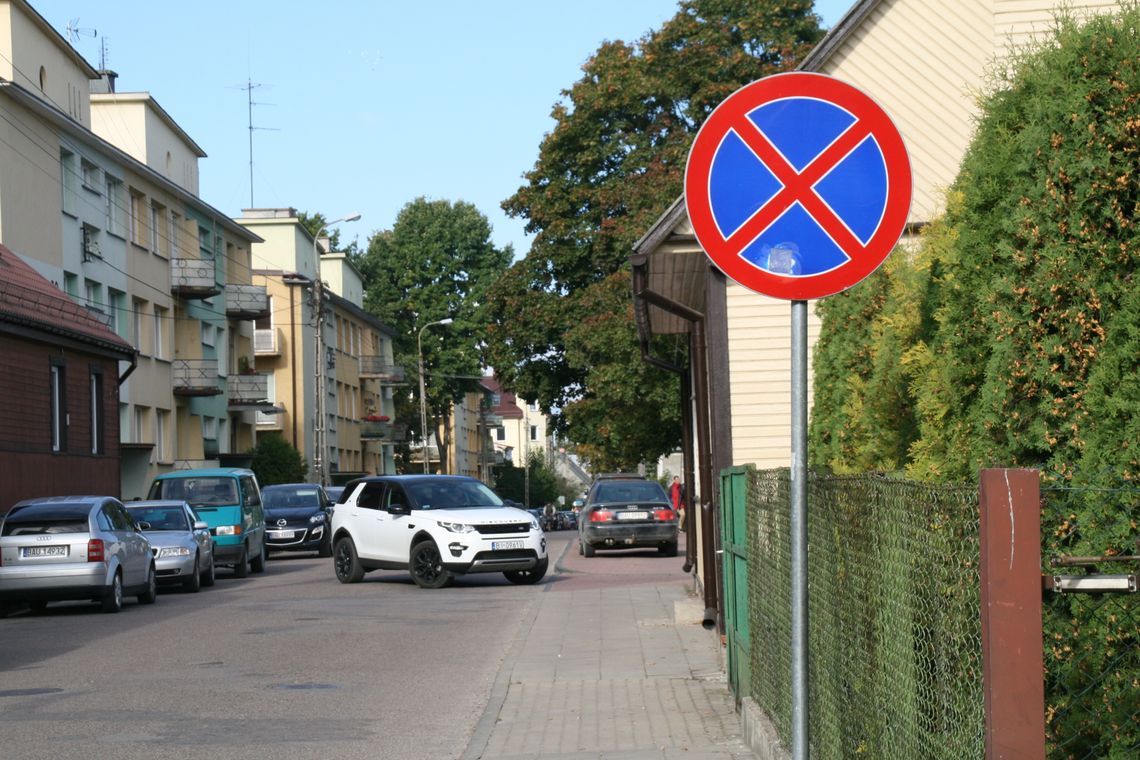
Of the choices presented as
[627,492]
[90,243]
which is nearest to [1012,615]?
[627,492]

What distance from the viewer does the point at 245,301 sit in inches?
2248

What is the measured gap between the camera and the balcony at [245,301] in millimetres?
56625

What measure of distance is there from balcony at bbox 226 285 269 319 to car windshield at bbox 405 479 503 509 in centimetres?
3365

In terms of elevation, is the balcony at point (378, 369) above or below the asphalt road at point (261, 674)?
above

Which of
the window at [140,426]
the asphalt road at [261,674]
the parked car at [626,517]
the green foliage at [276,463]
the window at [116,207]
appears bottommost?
the asphalt road at [261,674]

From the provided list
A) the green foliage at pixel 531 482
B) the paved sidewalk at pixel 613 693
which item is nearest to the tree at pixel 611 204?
the paved sidewalk at pixel 613 693

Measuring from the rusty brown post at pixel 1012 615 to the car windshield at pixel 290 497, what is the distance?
3490 centimetres

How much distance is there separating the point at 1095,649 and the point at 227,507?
87.0 feet

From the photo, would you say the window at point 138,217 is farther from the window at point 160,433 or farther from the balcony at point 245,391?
the balcony at point 245,391

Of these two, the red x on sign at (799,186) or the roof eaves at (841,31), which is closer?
the red x on sign at (799,186)

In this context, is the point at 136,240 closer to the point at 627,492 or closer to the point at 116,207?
the point at 116,207

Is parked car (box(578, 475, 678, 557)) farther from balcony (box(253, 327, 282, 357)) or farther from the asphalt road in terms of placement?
balcony (box(253, 327, 282, 357))

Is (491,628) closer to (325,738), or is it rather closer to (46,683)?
(46,683)

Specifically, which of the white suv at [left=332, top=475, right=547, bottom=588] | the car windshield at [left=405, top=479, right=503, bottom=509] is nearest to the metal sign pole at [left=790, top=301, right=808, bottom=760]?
the white suv at [left=332, top=475, right=547, bottom=588]
